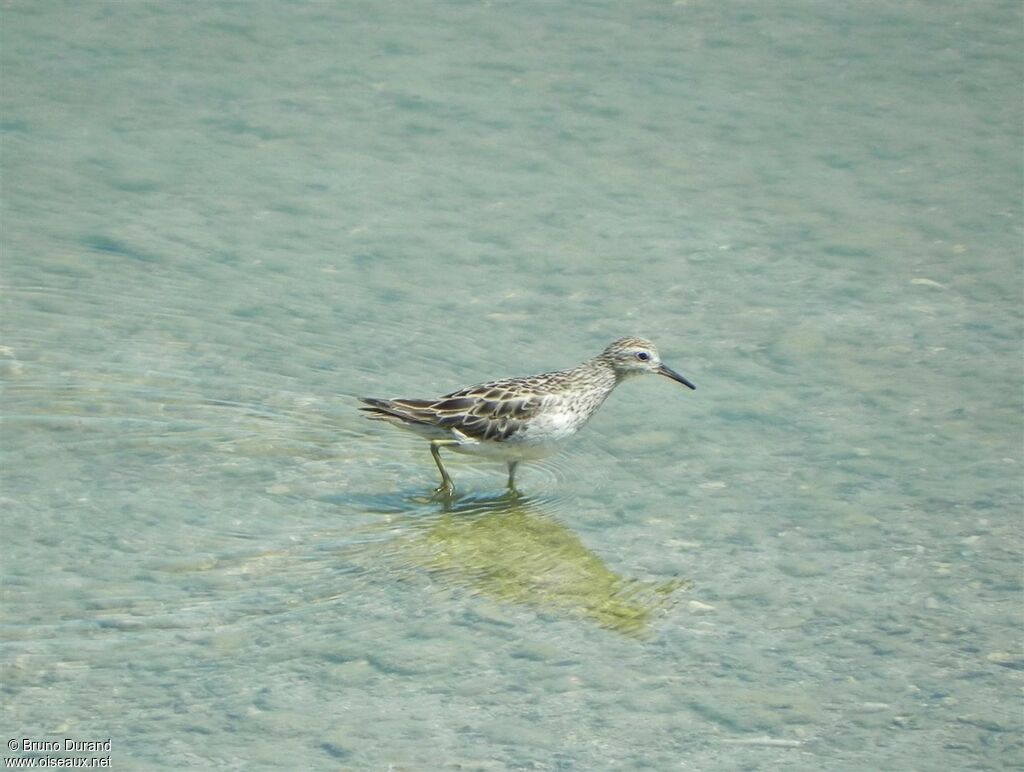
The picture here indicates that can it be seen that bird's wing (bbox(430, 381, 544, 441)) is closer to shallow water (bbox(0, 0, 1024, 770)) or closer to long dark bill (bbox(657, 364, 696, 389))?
shallow water (bbox(0, 0, 1024, 770))

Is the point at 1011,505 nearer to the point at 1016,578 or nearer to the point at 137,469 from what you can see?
the point at 1016,578

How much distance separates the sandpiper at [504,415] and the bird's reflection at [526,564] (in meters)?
0.32

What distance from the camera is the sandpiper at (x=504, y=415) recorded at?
29.7ft

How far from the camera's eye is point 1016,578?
8273 millimetres

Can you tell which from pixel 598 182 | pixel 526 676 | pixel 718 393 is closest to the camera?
pixel 526 676

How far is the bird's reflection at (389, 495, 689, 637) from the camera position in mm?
8055

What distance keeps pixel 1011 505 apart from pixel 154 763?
4.88 meters

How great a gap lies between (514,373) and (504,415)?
1.36 m

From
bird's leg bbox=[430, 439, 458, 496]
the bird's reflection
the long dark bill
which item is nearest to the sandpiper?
bird's leg bbox=[430, 439, 458, 496]

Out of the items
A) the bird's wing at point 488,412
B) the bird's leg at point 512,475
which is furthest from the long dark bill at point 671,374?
the bird's leg at point 512,475

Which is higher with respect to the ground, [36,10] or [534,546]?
[36,10]

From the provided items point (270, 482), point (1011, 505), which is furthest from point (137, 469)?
point (1011, 505)

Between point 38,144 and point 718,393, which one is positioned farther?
point 38,144

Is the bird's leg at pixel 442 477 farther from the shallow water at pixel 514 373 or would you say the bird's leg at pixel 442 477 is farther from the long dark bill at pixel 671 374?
the long dark bill at pixel 671 374
